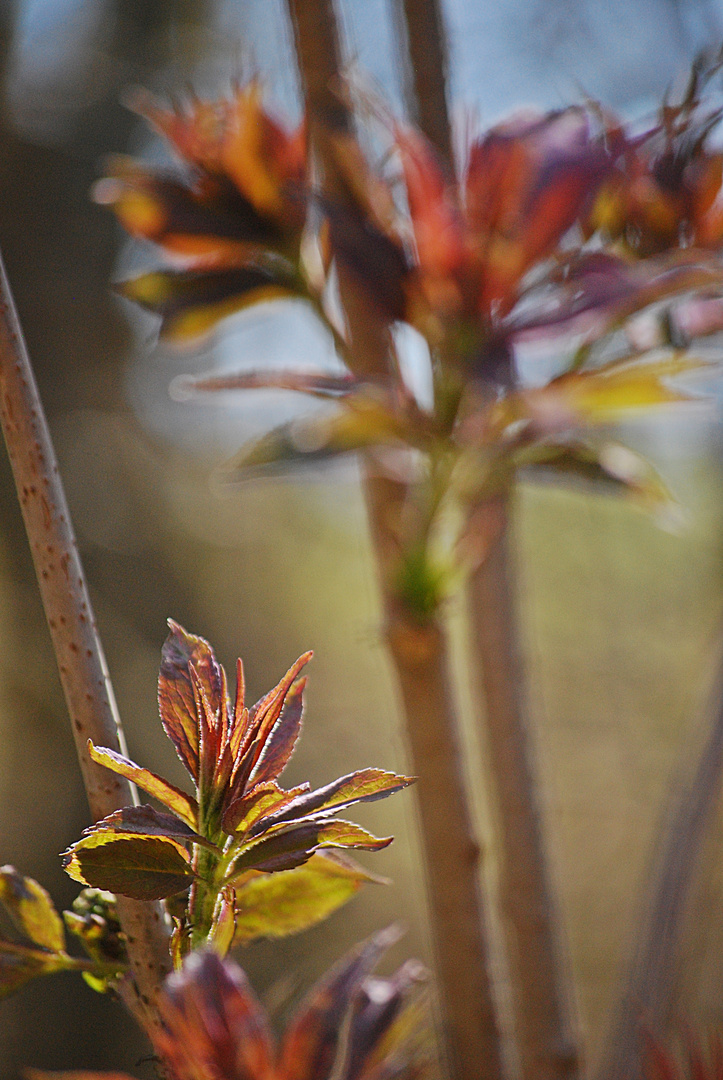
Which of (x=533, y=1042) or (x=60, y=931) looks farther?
(x=533, y=1042)

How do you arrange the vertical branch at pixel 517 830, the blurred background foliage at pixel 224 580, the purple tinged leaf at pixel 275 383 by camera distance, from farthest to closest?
the blurred background foliage at pixel 224 580, the vertical branch at pixel 517 830, the purple tinged leaf at pixel 275 383

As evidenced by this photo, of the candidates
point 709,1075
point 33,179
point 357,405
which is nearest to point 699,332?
point 357,405

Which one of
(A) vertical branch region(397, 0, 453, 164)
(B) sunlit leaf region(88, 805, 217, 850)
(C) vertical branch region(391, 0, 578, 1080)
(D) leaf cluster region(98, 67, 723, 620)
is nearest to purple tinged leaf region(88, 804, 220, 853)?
(B) sunlit leaf region(88, 805, 217, 850)

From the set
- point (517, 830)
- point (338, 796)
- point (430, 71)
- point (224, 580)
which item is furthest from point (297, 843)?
point (224, 580)

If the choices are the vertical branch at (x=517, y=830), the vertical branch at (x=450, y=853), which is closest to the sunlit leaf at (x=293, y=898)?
the vertical branch at (x=450, y=853)

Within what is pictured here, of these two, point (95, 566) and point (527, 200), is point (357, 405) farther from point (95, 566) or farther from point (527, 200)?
point (95, 566)

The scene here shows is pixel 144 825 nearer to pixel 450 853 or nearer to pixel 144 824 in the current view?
pixel 144 824

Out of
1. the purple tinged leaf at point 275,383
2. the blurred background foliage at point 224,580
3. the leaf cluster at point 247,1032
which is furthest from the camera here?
the blurred background foliage at point 224,580

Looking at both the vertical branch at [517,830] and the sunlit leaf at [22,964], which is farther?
the vertical branch at [517,830]

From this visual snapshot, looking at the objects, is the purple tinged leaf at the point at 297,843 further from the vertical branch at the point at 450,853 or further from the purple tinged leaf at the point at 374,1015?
the vertical branch at the point at 450,853
